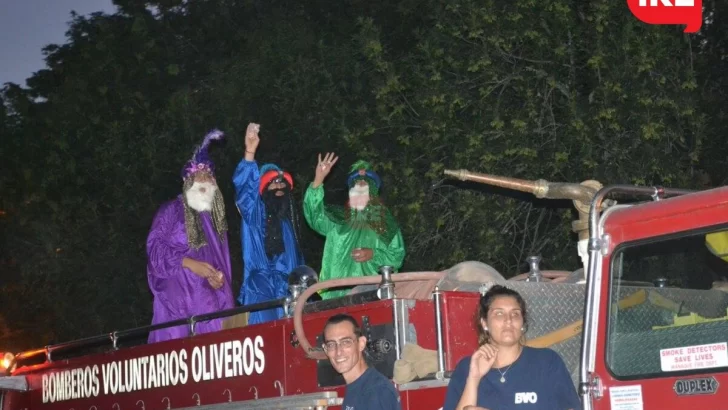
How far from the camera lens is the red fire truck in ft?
11.4

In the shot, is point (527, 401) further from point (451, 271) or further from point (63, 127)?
point (63, 127)

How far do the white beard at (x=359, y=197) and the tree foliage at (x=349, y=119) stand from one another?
3548mm

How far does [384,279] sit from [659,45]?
728 centimetres

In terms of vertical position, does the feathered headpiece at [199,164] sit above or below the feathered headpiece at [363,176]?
above

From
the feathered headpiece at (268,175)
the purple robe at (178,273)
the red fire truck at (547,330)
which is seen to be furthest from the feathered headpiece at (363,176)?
the red fire truck at (547,330)

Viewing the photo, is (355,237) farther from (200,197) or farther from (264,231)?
(200,197)

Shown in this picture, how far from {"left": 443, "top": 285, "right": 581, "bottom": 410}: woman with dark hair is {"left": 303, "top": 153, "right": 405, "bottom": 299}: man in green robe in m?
3.54

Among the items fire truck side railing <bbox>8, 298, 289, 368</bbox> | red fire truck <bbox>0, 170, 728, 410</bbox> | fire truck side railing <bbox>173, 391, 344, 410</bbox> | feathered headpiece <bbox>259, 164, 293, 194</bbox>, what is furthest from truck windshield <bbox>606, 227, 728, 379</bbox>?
feathered headpiece <bbox>259, 164, 293, 194</bbox>

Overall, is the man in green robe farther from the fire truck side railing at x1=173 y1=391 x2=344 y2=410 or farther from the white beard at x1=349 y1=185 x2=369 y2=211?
the fire truck side railing at x1=173 y1=391 x2=344 y2=410

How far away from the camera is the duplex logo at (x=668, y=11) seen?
431 inches

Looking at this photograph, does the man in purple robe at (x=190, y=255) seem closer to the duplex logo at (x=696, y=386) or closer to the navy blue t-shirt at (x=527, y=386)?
the navy blue t-shirt at (x=527, y=386)

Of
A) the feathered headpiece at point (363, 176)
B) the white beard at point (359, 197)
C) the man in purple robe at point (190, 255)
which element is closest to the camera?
the man in purple robe at point (190, 255)

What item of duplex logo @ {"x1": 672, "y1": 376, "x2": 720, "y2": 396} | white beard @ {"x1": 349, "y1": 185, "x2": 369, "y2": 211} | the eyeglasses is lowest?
duplex logo @ {"x1": 672, "y1": 376, "x2": 720, "y2": 396}

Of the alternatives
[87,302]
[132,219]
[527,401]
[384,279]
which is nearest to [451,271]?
[384,279]
